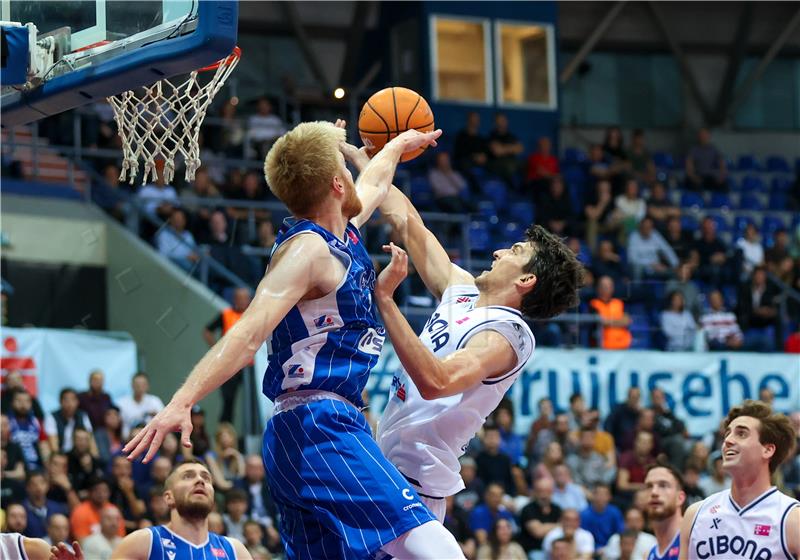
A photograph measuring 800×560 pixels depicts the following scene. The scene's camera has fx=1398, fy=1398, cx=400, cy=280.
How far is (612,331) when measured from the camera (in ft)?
51.5

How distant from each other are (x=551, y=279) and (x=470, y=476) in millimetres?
7016

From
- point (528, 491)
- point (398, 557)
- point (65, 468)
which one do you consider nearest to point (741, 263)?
point (528, 491)

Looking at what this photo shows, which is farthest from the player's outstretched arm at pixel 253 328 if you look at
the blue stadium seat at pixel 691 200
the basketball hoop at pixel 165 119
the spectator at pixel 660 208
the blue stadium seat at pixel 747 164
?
the blue stadium seat at pixel 747 164

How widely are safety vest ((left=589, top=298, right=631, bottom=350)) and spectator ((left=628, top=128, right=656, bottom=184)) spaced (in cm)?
503

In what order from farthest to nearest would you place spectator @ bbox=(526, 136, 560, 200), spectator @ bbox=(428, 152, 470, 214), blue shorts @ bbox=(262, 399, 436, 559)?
spectator @ bbox=(526, 136, 560, 200), spectator @ bbox=(428, 152, 470, 214), blue shorts @ bbox=(262, 399, 436, 559)

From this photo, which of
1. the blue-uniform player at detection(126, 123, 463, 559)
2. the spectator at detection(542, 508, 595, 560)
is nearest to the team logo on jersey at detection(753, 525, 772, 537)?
the blue-uniform player at detection(126, 123, 463, 559)

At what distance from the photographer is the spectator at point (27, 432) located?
11.5m

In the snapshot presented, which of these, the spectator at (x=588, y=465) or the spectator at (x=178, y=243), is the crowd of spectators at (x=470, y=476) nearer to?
the spectator at (x=588, y=465)

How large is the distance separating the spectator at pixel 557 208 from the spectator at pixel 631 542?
5.63 metres

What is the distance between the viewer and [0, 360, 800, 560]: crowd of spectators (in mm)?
11078

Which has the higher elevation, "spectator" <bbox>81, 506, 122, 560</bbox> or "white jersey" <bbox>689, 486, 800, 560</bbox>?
"white jersey" <bbox>689, 486, 800, 560</bbox>

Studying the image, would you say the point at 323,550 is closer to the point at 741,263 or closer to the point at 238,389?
the point at 238,389

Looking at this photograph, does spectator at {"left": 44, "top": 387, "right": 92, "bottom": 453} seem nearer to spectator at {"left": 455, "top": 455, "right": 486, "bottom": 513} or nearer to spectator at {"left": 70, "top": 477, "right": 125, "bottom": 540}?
spectator at {"left": 70, "top": 477, "right": 125, "bottom": 540}

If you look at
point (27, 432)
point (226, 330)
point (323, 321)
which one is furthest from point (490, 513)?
point (323, 321)
